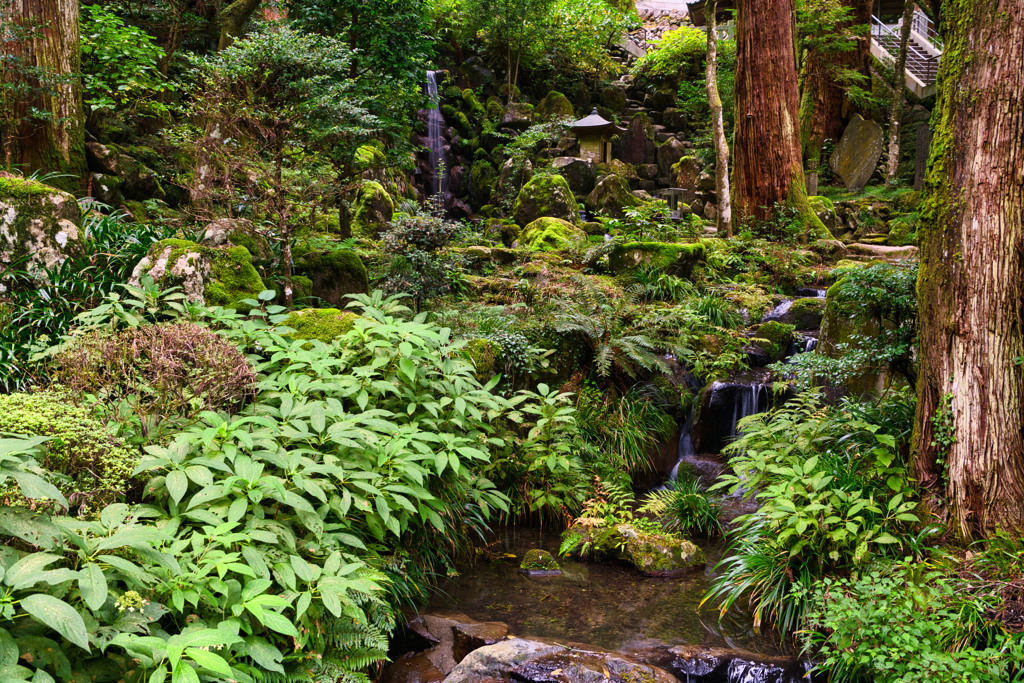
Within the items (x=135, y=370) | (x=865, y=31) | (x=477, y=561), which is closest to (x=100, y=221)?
(x=135, y=370)

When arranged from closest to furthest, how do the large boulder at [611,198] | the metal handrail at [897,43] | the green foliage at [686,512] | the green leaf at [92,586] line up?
the green leaf at [92,586], the green foliage at [686,512], the large boulder at [611,198], the metal handrail at [897,43]

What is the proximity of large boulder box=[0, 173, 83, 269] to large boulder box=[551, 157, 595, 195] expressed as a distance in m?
11.5

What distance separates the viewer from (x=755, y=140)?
1215cm

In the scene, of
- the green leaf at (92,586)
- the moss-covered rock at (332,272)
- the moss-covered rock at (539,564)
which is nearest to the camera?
the green leaf at (92,586)

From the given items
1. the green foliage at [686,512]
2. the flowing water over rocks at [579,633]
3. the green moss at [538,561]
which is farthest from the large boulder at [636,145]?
the green moss at [538,561]

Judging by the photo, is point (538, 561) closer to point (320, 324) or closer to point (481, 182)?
point (320, 324)

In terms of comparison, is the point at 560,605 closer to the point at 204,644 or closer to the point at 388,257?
the point at 204,644

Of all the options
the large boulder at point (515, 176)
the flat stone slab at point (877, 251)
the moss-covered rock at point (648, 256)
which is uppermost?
the large boulder at point (515, 176)

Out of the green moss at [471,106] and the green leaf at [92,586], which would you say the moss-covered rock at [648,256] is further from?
the green moss at [471,106]

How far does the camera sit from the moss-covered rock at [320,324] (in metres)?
5.53

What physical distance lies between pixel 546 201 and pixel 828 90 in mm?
12384

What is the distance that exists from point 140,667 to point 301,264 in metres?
5.46

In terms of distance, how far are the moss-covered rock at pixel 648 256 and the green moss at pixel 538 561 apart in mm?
5378

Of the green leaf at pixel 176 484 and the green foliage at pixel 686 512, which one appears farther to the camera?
the green foliage at pixel 686 512
